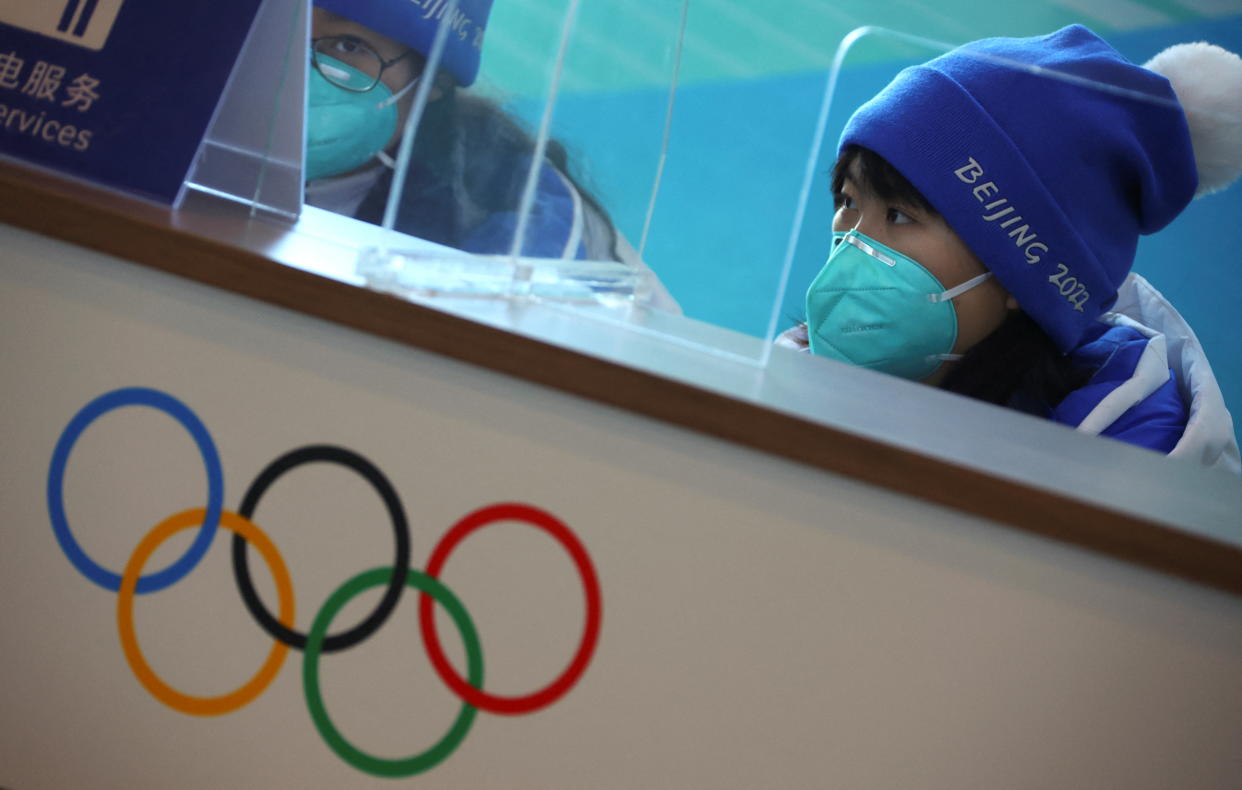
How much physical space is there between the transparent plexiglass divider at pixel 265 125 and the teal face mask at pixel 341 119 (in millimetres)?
151

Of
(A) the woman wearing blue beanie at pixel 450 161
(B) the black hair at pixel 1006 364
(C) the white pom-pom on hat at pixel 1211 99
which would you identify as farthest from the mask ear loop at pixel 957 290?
(A) the woman wearing blue beanie at pixel 450 161

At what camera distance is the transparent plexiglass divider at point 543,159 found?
0.78m

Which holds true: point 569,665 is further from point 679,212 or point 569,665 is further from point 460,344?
point 679,212

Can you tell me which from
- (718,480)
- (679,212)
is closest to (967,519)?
(718,480)

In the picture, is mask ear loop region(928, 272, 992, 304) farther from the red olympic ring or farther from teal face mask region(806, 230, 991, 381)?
the red olympic ring

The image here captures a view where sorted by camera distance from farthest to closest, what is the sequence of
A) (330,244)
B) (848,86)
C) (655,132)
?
(848,86) → (655,132) → (330,244)

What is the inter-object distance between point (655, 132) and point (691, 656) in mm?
514

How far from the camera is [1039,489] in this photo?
1.93 ft

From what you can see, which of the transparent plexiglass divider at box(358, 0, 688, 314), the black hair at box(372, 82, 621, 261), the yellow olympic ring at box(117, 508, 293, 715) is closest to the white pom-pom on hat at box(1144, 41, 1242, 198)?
the transparent plexiglass divider at box(358, 0, 688, 314)

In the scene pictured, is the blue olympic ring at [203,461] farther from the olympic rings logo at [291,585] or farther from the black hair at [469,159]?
the black hair at [469,159]

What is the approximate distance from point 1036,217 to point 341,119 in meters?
0.94

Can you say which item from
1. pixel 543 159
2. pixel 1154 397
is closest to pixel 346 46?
pixel 543 159

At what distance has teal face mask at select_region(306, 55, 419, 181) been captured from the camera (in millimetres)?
1025

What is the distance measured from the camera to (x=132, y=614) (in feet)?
2.39
